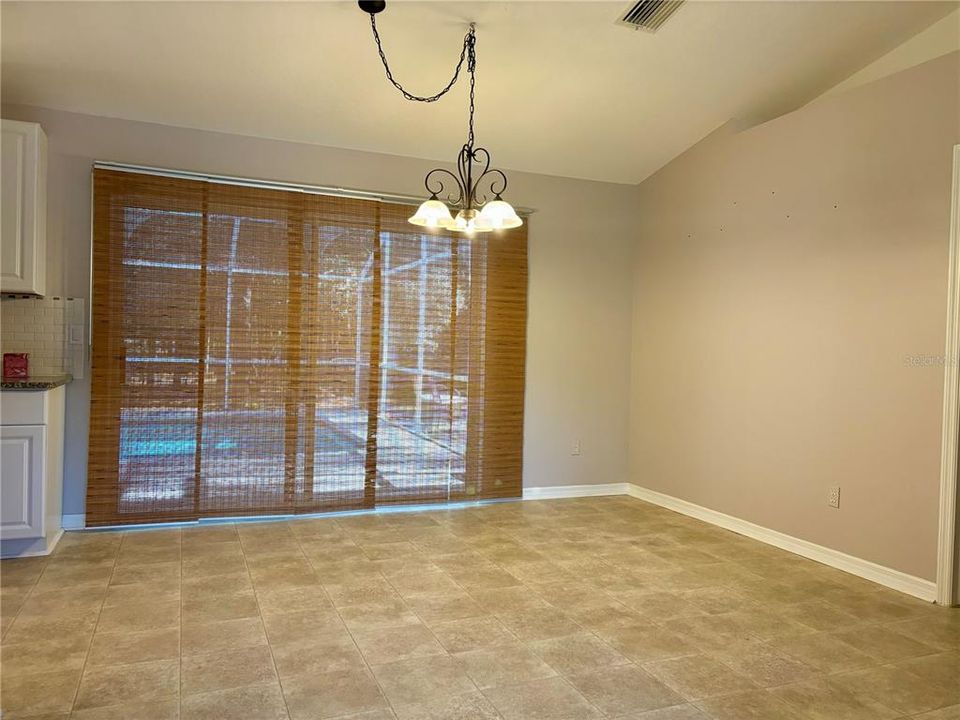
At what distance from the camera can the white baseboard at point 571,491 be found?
5375 mm

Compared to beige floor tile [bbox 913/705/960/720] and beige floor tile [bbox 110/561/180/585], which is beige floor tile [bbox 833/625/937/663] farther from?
beige floor tile [bbox 110/561/180/585]

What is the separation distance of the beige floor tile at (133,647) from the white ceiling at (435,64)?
290 centimetres

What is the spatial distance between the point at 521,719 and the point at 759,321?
314 centimetres

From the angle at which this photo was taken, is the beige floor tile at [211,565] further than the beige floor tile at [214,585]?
Yes

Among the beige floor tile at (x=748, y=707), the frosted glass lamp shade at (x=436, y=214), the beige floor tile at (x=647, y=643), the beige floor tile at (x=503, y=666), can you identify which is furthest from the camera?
the frosted glass lamp shade at (x=436, y=214)

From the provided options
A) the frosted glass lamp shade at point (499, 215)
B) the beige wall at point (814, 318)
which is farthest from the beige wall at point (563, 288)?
the frosted glass lamp shade at point (499, 215)

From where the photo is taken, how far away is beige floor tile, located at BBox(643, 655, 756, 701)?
240cm

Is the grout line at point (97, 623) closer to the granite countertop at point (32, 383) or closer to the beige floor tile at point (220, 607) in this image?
the beige floor tile at point (220, 607)

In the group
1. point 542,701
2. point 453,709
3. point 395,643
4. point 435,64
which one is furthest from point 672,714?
point 435,64

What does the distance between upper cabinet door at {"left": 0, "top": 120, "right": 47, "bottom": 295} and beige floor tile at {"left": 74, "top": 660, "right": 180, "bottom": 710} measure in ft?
7.55

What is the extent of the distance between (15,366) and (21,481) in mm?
755

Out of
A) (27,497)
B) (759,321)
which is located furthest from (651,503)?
(27,497)

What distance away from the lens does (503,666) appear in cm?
255

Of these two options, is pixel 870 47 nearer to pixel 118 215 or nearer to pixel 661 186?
pixel 661 186
